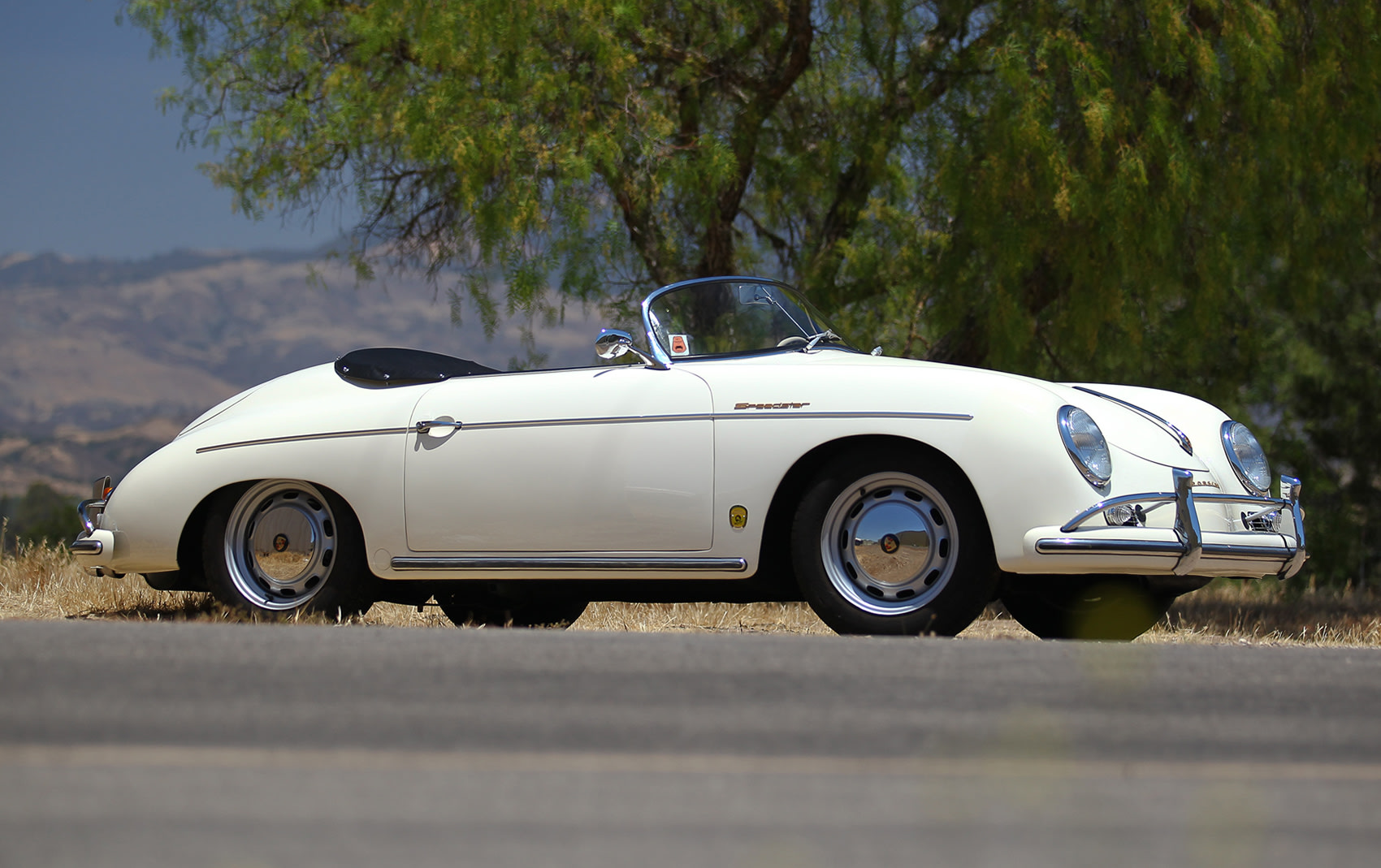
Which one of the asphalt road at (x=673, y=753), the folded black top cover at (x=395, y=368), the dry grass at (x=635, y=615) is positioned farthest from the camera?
the dry grass at (x=635, y=615)

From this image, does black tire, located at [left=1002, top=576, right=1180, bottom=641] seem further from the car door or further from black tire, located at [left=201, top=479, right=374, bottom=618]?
black tire, located at [left=201, top=479, right=374, bottom=618]

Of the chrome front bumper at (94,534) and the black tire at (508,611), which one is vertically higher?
the chrome front bumper at (94,534)

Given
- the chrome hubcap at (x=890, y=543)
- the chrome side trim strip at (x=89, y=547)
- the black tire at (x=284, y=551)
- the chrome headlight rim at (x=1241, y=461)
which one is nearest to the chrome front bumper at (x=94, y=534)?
the chrome side trim strip at (x=89, y=547)

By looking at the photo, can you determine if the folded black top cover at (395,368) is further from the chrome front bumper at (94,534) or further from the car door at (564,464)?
the chrome front bumper at (94,534)

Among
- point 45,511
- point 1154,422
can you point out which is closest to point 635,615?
point 1154,422

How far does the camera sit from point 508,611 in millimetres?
7285

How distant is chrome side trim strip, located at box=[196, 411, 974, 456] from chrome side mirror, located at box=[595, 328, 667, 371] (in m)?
0.29

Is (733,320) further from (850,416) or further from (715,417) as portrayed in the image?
(850,416)

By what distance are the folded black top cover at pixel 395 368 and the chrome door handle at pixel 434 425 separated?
1.00 ft

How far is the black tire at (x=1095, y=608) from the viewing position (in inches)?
236

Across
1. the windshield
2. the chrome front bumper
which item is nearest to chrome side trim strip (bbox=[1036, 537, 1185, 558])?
the windshield

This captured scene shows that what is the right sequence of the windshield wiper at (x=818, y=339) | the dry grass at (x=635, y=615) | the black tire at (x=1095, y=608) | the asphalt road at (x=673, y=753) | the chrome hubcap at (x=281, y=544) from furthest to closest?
the dry grass at (x=635, y=615)
the windshield wiper at (x=818, y=339)
the chrome hubcap at (x=281, y=544)
the black tire at (x=1095, y=608)
the asphalt road at (x=673, y=753)

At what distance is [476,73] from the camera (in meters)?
11.5

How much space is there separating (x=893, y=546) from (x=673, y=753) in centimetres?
257
